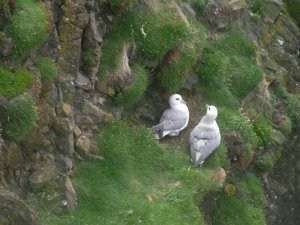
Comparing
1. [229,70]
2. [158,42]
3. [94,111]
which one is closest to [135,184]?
[94,111]

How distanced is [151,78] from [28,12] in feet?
12.6

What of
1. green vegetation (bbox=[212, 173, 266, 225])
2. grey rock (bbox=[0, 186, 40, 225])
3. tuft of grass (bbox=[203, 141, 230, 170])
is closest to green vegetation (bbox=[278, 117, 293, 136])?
green vegetation (bbox=[212, 173, 266, 225])

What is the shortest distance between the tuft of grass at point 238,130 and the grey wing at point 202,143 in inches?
47.3

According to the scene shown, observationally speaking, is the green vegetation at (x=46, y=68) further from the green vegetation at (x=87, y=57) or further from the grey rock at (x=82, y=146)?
the grey rock at (x=82, y=146)

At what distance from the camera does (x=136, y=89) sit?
39.5 ft

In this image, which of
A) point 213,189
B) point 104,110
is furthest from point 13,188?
point 213,189

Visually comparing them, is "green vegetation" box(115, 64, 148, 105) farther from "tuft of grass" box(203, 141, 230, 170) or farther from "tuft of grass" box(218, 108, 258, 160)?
"tuft of grass" box(218, 108, 258, 160)

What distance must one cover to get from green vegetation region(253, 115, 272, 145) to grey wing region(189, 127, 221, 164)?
8.64 feet

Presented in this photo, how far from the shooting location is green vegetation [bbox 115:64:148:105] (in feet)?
39.1

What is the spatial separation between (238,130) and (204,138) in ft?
Result: 6.09

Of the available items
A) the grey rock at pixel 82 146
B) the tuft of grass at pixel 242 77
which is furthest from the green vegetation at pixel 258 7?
the grey rock at pixel 82 146

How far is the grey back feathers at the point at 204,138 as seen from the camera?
470 inches

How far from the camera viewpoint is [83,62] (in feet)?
36.8

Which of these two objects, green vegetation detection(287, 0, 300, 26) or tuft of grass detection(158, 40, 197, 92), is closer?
tuft of grass detection(158, 40, 197, 92)
